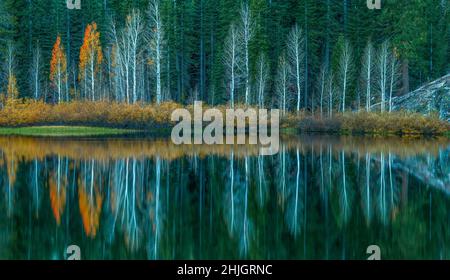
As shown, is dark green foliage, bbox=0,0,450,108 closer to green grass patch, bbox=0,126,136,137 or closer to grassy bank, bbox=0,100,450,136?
grassy bank, bbox=0,100,450,136

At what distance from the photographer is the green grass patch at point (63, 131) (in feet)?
140

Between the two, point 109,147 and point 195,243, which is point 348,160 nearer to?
point 109,147

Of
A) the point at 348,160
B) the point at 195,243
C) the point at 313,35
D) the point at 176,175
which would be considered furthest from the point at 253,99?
the point at 195,243

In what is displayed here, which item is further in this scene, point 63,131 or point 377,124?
point 63,131

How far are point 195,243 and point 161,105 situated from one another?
37.2 m

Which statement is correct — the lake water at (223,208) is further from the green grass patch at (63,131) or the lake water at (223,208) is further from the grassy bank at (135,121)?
the green grass patch at (63,131)

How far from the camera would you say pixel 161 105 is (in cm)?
4694

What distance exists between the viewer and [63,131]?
4381 cm

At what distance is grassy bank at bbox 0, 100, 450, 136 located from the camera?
41.8 metres

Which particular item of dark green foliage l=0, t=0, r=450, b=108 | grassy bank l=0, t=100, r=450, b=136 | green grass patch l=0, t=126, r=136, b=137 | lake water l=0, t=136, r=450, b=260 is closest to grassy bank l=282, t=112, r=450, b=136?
grassy bank l=0, t=100, r=450, b=136

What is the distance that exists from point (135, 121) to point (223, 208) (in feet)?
110

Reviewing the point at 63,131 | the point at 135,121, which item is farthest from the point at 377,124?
the point at 63,131

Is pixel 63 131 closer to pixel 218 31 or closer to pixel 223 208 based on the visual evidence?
pixel 218 31

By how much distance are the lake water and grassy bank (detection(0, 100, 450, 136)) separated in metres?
18.8
